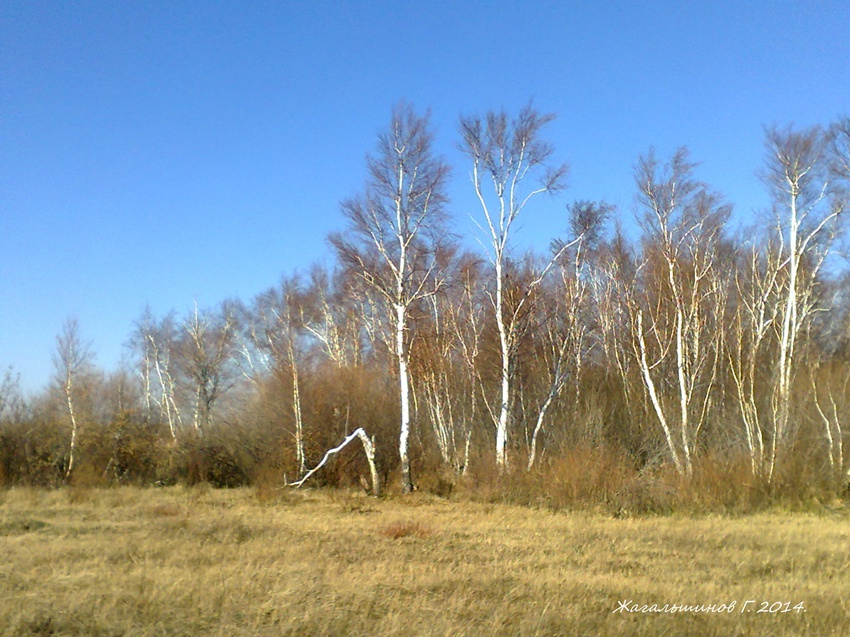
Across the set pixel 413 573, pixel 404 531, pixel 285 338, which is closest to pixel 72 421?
pixel 285 338

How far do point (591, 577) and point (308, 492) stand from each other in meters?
12.2

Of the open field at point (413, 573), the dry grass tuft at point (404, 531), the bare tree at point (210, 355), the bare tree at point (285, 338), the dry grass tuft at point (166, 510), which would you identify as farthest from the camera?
the bare tree at point (210, 355)

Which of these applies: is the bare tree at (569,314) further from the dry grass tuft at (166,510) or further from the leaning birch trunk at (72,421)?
the leaning birch trunk at (72,421)

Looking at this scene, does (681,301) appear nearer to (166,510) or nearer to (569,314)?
(569,314)

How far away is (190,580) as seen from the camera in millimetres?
7801

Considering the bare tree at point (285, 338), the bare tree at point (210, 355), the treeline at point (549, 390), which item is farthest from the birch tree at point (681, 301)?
the bare tree at point (210, 355)

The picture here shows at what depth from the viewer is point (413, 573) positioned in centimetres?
847

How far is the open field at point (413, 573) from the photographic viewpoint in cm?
645

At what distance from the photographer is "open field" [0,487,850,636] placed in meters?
6.45

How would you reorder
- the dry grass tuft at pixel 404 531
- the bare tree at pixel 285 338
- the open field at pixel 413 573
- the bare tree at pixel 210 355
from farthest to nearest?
1. the bare tree at pixel 210 355
2. the bare tree at pixel 285 338
3. the dry grass tuft at pixel 404 531
4. the open field at pixel 413 573

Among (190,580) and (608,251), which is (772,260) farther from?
(190,580)

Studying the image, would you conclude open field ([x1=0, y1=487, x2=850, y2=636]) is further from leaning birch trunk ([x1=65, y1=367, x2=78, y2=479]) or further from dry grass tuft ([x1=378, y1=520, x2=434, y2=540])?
leaning birch trunk ([x1=65, y1=367, x2=78, y2=479])

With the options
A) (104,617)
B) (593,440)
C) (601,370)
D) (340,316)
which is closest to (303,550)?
(104,617)

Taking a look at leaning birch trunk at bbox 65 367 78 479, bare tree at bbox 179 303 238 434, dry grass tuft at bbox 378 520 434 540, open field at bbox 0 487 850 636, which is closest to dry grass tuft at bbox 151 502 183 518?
open field at bbox 0 487 850 636
